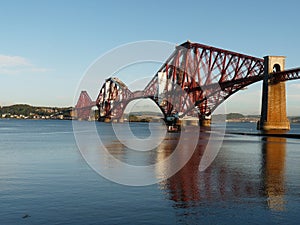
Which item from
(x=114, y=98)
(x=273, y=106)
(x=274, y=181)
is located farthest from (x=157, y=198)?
(x=114, y=98)

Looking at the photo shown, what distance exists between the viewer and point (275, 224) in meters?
11.1

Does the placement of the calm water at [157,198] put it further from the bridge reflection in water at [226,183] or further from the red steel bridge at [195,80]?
the red steel bridge at [195,80]

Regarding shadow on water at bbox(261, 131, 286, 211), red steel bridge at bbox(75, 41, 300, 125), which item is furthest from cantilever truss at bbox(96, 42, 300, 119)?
shadow on water at bbox(261, 131, 286, 211)

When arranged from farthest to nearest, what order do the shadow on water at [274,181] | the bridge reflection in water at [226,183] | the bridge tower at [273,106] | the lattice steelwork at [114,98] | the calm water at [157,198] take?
the lattice steelwork at [114,98], the bridge tower at [273,106], the bridge reflection in water at [226,183], the shadow on water at [274,181], the calm water at [157,198]

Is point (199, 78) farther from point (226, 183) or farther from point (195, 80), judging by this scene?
point (226, 183)

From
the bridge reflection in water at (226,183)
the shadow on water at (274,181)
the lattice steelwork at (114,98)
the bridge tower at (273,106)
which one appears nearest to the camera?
the shadow on water at (274,181)

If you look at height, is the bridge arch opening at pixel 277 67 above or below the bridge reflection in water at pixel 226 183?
above

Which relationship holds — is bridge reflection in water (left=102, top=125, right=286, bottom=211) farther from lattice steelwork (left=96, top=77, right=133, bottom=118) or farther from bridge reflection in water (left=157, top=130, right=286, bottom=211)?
lattice steelwork (left=96, top=77, right=133, bottom=118)

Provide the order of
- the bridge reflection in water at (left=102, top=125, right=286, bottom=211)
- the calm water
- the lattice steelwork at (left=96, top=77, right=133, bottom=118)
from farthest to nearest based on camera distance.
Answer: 1. the lattice steelwork at (left=96, top=77, right=133, bottom=118)
2. the bridge reflection in water at (left=102, top=125, right=286, bottom=211)
3. the calm water

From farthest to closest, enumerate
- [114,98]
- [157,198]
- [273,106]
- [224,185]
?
[114,98] < [273,106] < [224,185] < [157,198]

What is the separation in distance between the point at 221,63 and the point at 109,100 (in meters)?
97.3

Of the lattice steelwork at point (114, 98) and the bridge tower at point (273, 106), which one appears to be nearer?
the bridge tower at point (273, 106)

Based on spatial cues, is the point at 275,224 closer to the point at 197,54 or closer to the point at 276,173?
the point at 276,173

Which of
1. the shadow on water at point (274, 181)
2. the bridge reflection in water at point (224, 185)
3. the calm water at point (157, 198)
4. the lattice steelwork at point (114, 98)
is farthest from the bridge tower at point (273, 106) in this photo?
the lattice steelwork at point (114, 98)
